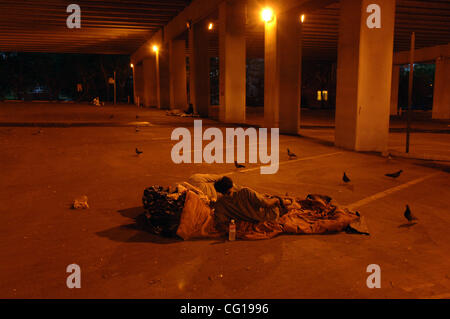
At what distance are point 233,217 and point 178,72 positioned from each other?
83.2 feet

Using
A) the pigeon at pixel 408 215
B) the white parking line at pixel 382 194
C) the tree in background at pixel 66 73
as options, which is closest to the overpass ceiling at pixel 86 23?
the tree in background at pixel 66 73

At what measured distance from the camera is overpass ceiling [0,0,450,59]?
21266 millimetres

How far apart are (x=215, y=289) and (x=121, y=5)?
2279 centimetres

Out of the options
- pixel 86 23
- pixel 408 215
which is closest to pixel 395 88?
pixel 86 23

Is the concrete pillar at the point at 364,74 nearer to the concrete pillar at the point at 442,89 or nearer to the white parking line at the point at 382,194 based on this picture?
the white parking line at the point at 382,194

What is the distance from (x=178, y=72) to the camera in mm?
29172

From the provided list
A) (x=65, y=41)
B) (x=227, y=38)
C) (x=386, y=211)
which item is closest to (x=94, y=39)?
(x=65, y=41)

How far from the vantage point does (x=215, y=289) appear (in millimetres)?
3715

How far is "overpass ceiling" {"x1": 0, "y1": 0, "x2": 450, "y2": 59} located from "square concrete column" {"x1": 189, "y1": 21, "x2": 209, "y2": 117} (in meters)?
1.96

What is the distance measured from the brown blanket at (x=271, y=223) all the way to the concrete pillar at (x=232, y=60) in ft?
47.5

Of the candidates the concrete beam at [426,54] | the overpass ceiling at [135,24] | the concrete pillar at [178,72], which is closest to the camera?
the overpass ceiling at [135,24]

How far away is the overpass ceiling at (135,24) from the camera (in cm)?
2127

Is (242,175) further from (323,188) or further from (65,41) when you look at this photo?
(65,41)

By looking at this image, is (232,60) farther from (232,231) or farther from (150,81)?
(150,81)
